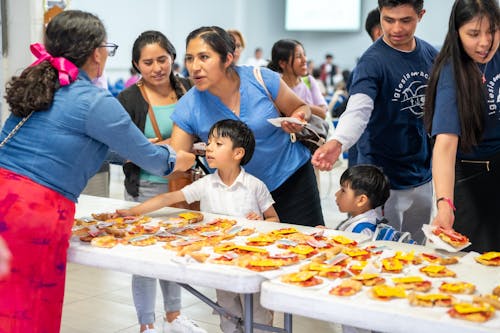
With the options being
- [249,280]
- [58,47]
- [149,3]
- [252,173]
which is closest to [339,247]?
[249,280]

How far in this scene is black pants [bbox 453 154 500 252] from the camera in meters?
2.75

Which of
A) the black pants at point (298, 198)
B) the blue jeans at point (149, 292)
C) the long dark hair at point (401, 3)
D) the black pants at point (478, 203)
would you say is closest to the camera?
the black pants at point (478, 203)

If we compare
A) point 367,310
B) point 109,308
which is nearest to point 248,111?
point 367,310

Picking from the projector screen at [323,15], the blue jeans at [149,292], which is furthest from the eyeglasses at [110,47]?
the projector screen at [323,15]

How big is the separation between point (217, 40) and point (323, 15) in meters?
18.3

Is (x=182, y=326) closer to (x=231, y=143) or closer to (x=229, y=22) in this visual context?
(x=231, y=143)

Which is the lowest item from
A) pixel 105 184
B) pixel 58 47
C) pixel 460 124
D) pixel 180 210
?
pixel 105 184

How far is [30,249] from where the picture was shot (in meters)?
2.41

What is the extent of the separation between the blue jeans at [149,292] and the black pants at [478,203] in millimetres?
1583

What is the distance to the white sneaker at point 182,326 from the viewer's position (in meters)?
3.72

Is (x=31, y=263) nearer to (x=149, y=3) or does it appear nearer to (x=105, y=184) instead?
(x=105, y=184)

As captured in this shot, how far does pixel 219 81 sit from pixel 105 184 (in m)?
A: 2.59

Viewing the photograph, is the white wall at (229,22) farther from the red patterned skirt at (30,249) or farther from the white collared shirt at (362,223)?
the red patterned skirt at (30,249)

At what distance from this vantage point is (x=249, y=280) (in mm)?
2176
